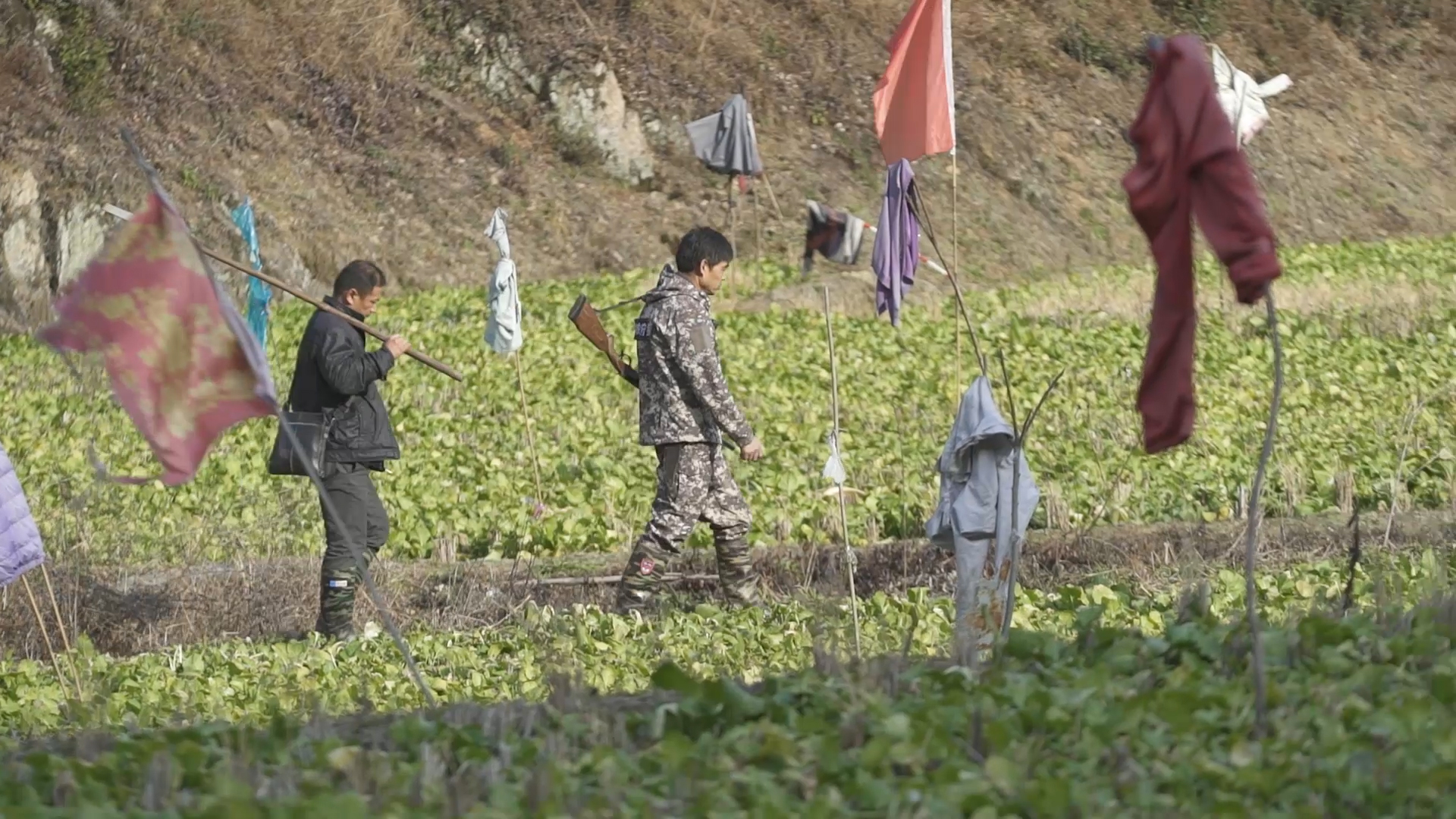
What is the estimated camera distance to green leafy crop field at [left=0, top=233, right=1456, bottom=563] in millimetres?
10680

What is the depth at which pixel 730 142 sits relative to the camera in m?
20.1

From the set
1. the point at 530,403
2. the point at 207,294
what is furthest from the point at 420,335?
the point at 207,294

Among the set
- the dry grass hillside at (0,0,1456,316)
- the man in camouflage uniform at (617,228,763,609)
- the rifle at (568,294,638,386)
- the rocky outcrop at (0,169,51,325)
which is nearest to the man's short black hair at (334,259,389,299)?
the rifle at (568,294,638,386)

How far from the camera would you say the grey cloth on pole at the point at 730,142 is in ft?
65.7

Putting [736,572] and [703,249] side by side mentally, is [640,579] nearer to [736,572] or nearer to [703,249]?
[736,572]

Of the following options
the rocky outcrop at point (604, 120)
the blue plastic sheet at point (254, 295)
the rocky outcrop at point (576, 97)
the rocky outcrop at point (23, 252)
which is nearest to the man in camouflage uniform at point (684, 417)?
the blue plastic sheet at point (254, 295)

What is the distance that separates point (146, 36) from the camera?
24.6 metres

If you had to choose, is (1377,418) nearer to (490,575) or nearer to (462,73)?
(490,575)

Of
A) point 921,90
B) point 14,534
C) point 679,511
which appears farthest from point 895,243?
point 14,534

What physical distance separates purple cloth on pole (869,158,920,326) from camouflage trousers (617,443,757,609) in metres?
3.50

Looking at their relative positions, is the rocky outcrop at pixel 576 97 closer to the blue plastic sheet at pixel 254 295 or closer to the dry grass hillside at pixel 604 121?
the dry grass hillside at pixel 604 121

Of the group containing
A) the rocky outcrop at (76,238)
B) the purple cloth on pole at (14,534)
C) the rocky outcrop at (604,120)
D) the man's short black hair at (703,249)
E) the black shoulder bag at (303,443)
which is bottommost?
the purple cloth on pole at (14,534)

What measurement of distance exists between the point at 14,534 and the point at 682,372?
297 cm

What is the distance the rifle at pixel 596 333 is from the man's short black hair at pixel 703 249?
25.4 inches
